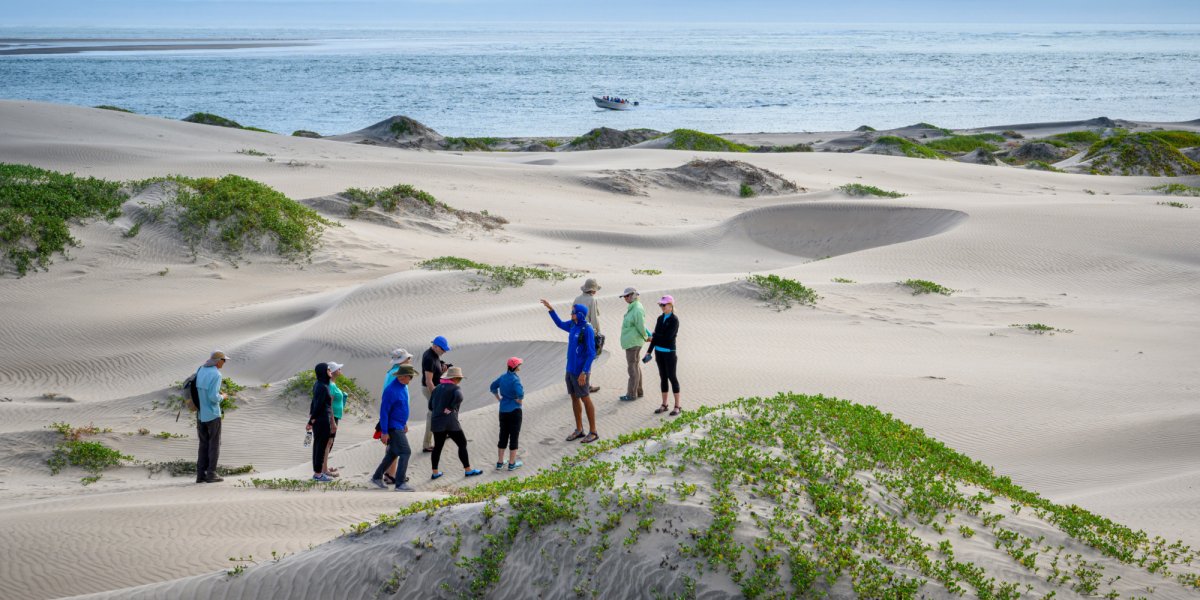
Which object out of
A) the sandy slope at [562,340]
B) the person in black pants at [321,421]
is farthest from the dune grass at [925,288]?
the person in black pants at [321,421]

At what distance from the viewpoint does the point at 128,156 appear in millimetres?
29828

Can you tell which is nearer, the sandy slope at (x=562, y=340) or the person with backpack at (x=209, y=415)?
the sandy slope at (x=562, y=340)

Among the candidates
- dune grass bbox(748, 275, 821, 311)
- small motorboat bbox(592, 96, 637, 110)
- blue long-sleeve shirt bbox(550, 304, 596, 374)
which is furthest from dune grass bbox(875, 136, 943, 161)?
blue long-sleeve shirt bbox(550, 304, 596, 374)

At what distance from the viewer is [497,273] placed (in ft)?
60.3

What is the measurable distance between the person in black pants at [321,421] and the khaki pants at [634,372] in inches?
144

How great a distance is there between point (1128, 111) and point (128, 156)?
3229 inches

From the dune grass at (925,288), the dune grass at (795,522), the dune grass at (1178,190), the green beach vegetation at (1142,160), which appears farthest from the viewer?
the green beach vegetation at (1142,160)

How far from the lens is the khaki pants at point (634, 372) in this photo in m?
11.7

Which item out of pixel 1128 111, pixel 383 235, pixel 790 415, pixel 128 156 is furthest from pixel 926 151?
pixel 1128 111

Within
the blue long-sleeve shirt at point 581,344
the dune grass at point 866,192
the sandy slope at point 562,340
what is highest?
the dune grass at point 866,192

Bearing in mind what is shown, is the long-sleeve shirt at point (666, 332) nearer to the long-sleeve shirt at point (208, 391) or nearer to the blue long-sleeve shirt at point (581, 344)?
the blue long-sleeve shirt at point (581, 344)

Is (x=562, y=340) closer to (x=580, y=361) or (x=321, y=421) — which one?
(x=580, y=361)

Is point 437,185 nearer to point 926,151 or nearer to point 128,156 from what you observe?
point 128,156

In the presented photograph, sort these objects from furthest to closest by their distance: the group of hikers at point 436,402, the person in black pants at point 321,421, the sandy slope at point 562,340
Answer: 1. the person in black pants at point 321,421
2. the group of hikers at point 436,402
3. the sandy slope at point 562,340
